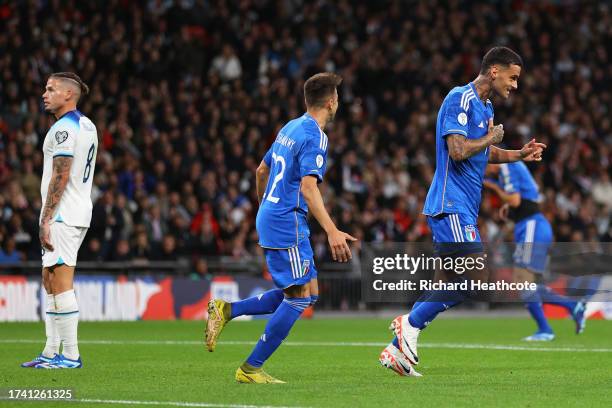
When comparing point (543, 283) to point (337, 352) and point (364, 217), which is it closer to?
point (337, 352)

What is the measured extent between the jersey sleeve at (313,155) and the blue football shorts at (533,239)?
294 inches

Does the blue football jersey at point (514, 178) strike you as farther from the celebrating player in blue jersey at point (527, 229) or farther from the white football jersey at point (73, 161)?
the white football jersey at point (73, 161)

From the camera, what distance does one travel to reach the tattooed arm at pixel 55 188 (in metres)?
10.2

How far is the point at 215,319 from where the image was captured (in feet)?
31.1

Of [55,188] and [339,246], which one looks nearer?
[339,246]

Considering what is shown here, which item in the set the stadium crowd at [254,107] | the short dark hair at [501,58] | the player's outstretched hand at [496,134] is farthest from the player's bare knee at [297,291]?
the stadium crowd at [254,107]

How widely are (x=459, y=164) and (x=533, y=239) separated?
6444 millimetres

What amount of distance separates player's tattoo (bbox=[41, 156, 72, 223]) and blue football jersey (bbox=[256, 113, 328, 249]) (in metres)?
1.98

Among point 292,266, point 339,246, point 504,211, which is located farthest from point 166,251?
point 339,246

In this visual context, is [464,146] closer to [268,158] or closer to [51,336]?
[268,158]

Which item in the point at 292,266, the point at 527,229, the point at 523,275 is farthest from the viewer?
the point at 527,229

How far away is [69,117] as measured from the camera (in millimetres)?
10438

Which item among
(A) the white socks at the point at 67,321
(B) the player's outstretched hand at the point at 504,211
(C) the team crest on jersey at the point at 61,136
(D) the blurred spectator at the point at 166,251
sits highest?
(C) the team crest on jersey at the point at 61,136

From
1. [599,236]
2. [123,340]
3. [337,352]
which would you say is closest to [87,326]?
[123,340]
